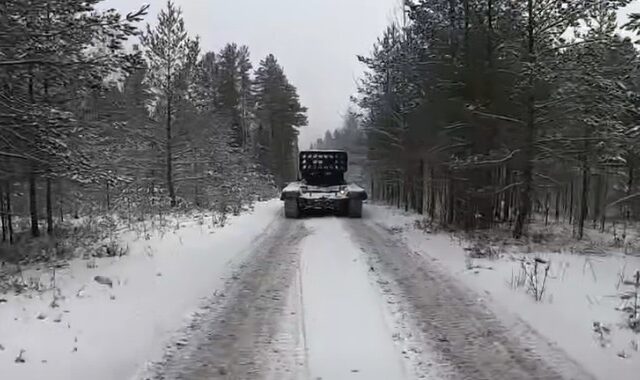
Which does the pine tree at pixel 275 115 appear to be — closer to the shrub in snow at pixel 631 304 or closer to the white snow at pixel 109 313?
the white snow at pixel 109 313

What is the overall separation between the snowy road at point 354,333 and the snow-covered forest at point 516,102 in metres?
4.47

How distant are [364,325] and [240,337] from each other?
4.64ft

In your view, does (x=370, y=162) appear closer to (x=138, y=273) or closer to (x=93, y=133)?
(x=93, y=133)

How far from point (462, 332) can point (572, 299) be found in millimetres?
2249

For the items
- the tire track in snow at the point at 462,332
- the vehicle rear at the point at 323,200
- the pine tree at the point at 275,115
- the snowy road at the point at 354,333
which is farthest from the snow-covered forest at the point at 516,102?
the pine tree at the point at 275,115

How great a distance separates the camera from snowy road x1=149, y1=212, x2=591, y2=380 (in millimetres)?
4785

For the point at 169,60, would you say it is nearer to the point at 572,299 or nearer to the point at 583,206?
the point at 583,206

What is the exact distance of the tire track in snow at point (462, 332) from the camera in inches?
189

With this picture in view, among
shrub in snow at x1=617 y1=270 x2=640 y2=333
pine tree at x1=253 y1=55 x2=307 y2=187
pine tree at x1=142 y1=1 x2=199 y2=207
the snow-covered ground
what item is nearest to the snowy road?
the snow-covered ground

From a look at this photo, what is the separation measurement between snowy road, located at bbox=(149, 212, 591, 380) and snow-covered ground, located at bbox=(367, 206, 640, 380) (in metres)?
0.26

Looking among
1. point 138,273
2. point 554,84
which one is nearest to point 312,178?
point 554,84

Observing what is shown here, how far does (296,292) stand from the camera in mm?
7789

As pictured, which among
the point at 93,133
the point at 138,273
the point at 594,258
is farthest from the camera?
the point at 93,133

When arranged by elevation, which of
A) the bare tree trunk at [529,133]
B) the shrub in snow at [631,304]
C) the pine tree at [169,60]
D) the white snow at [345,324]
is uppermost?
the pine tree at [169,60]
